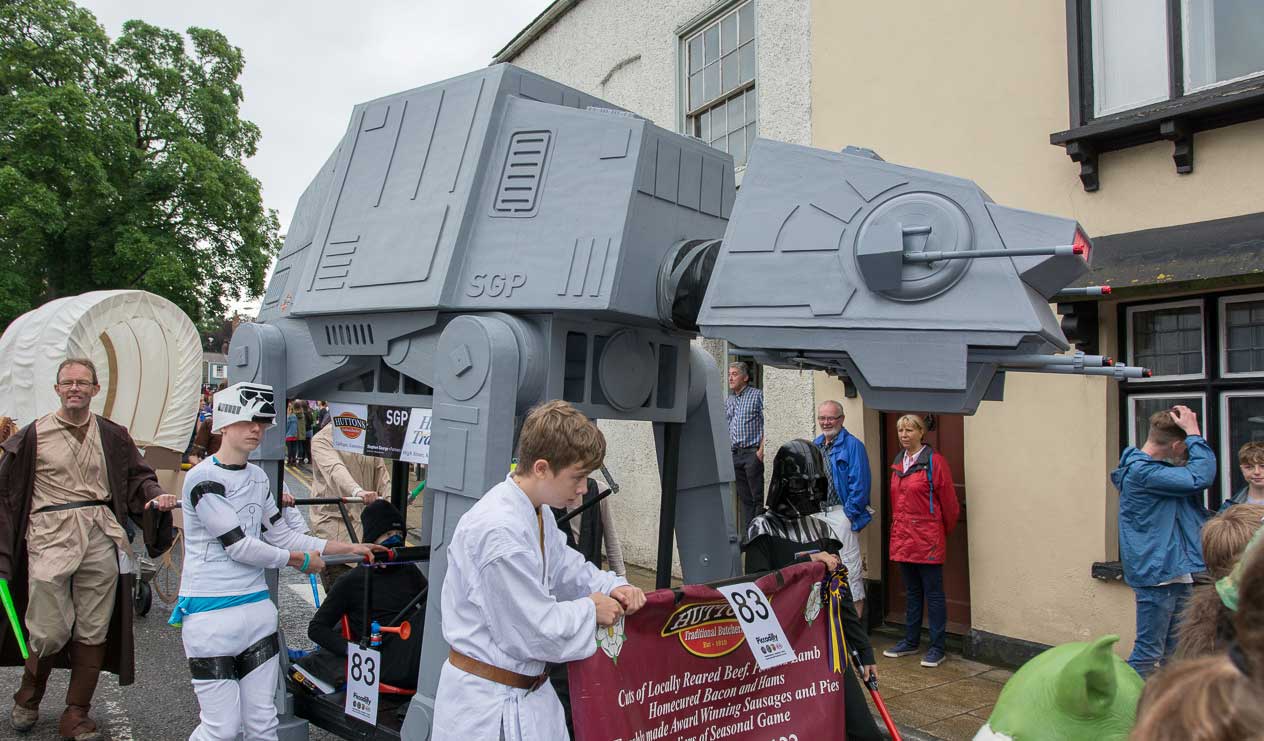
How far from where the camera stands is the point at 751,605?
363 centimetres

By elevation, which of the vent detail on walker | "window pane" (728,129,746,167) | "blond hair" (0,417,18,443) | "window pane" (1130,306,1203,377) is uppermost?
"window pane" (728,129,746,167)

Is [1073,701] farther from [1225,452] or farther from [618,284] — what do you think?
[1225,452]

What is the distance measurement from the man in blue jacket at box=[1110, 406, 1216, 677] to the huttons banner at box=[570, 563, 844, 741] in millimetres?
2434

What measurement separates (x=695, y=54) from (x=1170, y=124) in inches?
219

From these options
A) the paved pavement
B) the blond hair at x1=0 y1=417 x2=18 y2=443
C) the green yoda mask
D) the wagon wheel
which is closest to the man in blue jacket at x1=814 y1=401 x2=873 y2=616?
the paved pavement

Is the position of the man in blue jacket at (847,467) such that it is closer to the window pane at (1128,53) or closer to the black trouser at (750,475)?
the black trouser at (750,475)

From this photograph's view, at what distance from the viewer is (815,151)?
338 cm

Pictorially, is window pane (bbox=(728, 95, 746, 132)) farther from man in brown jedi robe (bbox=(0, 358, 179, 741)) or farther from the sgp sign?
man in brown jedi robe (bbox=(0, 358, 179, 741))

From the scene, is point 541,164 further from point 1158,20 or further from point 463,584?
point 1158,20

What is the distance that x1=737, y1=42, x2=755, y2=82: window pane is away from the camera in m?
9.09

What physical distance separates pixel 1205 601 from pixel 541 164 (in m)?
2.92

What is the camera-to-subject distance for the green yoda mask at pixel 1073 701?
62.8 inches

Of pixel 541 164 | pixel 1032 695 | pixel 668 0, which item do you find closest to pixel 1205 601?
pixel 1032 695

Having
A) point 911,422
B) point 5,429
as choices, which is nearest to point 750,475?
point 911,422
